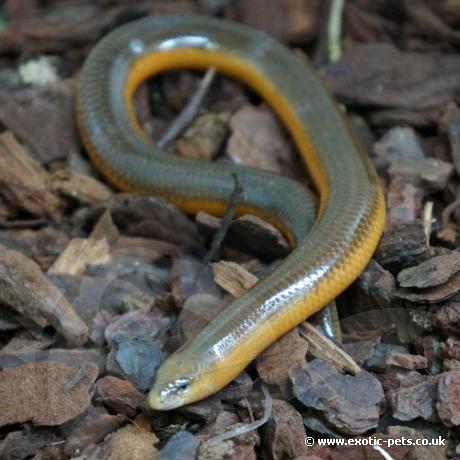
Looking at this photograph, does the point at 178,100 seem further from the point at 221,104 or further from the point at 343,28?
the point at 343,28

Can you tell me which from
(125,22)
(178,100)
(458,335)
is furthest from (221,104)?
(458,335)

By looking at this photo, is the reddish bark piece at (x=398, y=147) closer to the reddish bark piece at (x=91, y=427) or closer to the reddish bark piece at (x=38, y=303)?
the reddish bark piece at (x=38, y=303)

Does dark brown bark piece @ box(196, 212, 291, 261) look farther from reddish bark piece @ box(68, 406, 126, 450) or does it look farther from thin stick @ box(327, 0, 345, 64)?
thin stick @ box(327, 0, 345, 64)

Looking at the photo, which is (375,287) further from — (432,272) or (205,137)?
(205,137)

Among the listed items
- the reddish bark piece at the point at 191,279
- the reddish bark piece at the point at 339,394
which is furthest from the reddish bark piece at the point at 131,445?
the reddish bark piece at the point at 191,279

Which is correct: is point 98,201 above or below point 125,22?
below

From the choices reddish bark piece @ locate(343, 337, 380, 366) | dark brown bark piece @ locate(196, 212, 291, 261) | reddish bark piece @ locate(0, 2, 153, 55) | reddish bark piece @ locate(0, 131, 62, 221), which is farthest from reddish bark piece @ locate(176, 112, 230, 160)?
reddish bark piece @ locate(343, 337, 380, 366)

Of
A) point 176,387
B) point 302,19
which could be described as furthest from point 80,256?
point 302,19
